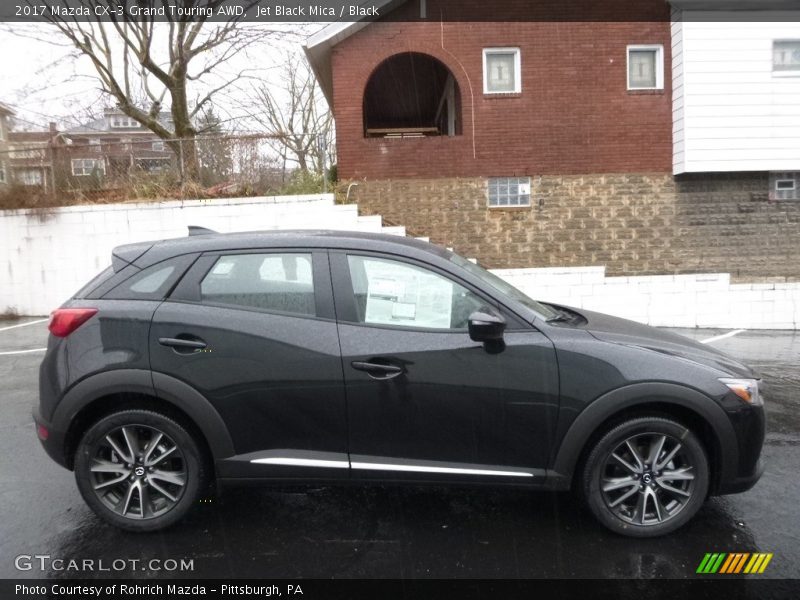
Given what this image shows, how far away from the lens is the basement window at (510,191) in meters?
11.8

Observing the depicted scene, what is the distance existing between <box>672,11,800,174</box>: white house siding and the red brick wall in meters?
0.92

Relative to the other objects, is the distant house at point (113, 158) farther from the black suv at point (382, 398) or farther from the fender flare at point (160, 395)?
the fender flare at point (160, 395)

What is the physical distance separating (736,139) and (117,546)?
12.8m

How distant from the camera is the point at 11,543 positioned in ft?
10.3

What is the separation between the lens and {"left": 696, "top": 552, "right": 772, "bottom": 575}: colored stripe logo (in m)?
2.83

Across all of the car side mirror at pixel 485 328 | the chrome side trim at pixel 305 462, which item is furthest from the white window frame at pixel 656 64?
the chrome side trim at pixel 305 462

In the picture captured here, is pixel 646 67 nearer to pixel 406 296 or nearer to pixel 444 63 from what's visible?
pixel 444 63

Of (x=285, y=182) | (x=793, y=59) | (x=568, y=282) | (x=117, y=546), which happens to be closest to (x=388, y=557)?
(x=117, y=546)

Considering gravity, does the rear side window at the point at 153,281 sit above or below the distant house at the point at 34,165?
below

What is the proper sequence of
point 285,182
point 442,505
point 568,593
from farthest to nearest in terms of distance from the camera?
point 285,182, point 442,505, point 568,593

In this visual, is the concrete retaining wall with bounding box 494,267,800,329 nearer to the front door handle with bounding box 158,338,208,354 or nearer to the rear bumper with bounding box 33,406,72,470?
the front door handle with bounding box 158,338,208,354

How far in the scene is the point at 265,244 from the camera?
130 inches

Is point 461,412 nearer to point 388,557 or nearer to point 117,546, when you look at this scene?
point 388,557

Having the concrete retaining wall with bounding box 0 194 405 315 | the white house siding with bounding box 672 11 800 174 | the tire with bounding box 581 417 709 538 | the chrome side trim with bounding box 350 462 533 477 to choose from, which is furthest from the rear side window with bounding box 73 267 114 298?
the white house siding with bounding box 672 11 800 174
